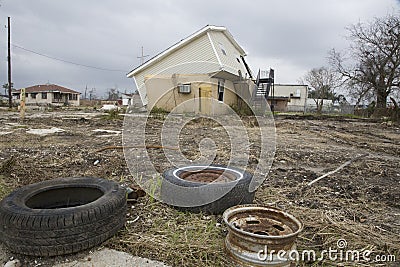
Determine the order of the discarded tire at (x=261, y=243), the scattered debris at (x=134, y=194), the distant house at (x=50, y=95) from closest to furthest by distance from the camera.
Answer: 1. the discarded tire at (x=261, y=243)
2. the scattered debris at (x=134, y=194)
3. the distant house at (x=50, y=95)

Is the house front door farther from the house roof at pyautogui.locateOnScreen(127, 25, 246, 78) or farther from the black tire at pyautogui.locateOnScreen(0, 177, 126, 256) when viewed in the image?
the black tire at pyautogui.locateOnScreen(0, 177, 126, 256)

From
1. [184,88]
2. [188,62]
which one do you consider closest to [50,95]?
[188,62]

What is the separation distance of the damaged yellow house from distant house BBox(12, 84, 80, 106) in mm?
30893

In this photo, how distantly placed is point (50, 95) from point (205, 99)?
126 feet

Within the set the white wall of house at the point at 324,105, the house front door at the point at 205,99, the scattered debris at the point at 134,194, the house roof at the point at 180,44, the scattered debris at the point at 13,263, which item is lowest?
the scattered debris at the point at 13,263

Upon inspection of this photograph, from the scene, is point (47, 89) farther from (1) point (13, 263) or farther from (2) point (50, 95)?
(1) point (13, 263)

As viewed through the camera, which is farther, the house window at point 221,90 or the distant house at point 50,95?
the distant house at point 50,95

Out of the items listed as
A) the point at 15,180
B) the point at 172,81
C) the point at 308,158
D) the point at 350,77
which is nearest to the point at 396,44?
the point at 350,77

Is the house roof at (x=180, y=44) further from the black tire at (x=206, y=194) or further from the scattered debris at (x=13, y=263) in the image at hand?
the scattered debris at (x=13, y=263)

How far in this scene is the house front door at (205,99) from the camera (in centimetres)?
1611

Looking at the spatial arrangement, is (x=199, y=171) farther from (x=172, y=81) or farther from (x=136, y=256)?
(x=172, y=81)

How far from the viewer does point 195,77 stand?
16.3m

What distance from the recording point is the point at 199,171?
2955mm

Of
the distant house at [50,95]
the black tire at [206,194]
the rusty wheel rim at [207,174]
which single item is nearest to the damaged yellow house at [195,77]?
the rusty wheel rim at [207,174]
